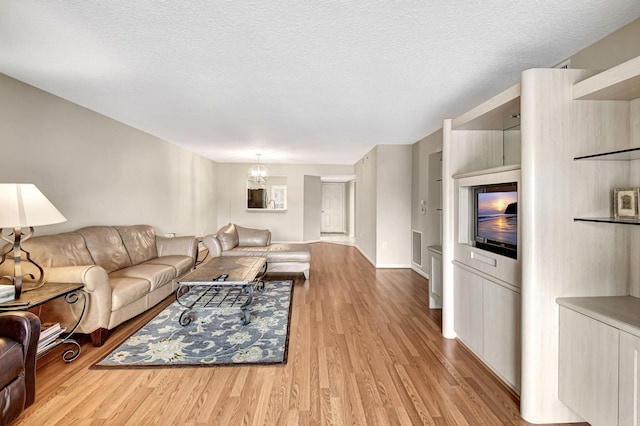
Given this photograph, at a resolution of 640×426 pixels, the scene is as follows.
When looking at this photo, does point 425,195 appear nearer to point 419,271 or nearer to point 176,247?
point 419,271

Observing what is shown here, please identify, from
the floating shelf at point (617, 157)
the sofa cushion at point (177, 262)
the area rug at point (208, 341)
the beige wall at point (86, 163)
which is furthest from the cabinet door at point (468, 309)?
the beige wall at point (86, 163)

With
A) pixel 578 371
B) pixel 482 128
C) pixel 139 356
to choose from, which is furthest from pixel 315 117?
pixel 578 371

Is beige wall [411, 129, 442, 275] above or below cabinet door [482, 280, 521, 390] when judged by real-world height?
above

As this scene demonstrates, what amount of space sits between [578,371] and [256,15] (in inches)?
111

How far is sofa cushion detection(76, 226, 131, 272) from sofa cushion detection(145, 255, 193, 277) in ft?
1.20

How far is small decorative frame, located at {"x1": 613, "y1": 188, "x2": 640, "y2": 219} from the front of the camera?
159cm

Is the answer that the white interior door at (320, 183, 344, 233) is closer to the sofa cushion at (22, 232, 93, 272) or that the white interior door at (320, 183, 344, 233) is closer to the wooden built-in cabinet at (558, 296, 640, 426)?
the sofa cushion at (22, 232, 93, 272)

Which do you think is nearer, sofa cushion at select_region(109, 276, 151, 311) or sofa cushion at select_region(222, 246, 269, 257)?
sofa cushion at select_region(109, 276, 151, 311)

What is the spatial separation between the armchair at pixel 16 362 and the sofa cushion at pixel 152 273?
1538mm

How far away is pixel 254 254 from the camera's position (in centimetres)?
493

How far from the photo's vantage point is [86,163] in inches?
145

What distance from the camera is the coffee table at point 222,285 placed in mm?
3068

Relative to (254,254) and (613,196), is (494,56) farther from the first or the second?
(254,254)

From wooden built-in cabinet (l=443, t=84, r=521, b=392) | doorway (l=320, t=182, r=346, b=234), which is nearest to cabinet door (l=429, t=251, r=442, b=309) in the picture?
wooden built-in cabinet (l=443, t=84, r=521, b=392)
